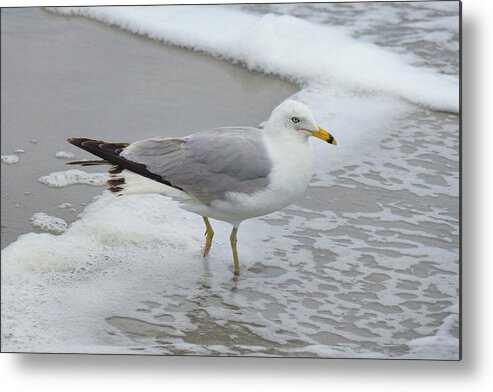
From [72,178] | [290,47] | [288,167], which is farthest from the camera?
[290,47]

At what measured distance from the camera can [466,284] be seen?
311 centimetres

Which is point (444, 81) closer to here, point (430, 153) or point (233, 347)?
point (430, 153)

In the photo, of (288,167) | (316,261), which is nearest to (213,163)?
(288,167)

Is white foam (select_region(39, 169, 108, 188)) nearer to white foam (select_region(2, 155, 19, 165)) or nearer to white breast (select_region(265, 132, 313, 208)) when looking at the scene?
white foam (select_region(2, 155, 19, 165))

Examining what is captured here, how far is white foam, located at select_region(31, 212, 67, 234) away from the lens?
325 cm

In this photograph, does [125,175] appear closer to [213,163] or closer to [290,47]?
[213,163]

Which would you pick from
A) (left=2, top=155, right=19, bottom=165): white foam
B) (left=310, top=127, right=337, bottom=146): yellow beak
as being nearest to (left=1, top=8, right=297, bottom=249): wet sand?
(left=2, top=155, right=19, bottom=165): white foam

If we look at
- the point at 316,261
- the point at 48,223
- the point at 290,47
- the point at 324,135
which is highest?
the point at 290,47

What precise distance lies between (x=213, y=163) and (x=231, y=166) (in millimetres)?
53

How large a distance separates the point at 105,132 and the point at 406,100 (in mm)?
941

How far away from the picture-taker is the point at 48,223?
326 cm

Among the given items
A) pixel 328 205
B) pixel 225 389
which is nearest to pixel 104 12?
pixel 328 205

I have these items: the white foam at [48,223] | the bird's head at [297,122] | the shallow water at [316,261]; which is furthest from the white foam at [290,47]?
the white foam at [48,223]

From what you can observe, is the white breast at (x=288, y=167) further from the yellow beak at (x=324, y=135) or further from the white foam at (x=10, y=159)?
the white foam at (x=10, y=159)
